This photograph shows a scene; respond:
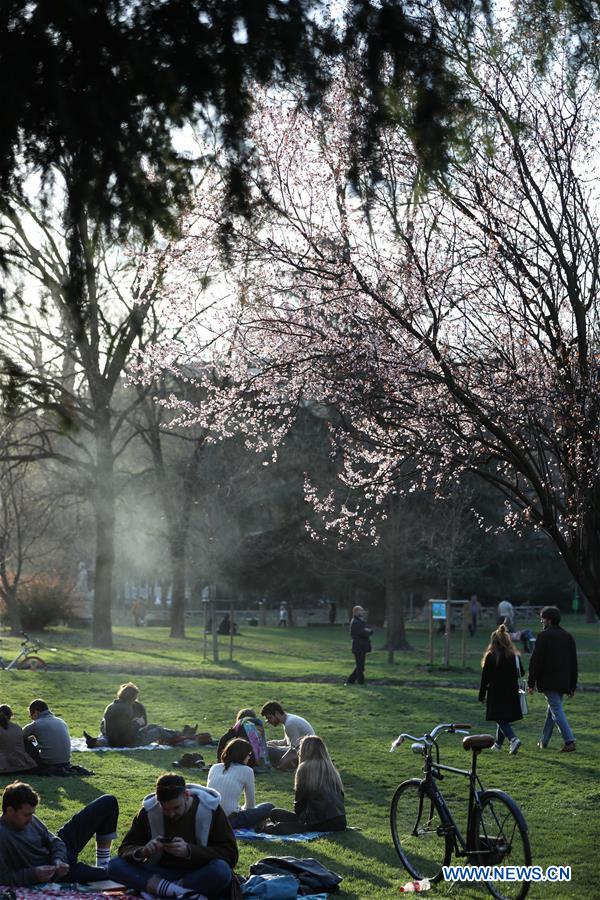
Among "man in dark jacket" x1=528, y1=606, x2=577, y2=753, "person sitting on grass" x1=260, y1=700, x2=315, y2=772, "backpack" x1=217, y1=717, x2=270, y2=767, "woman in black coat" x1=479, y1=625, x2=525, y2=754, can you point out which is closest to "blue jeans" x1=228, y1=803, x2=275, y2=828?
"backpack" x1=217, y1=717, x2=270, y2=767

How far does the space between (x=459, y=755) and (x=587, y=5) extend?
34.5 ft

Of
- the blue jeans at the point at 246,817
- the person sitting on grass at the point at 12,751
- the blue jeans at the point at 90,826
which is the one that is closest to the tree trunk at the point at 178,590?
the person sitting on grass at the point at 12,751

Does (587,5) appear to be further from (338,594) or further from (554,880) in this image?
(338,594)

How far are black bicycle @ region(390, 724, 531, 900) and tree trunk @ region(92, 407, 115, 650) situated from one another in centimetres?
2692

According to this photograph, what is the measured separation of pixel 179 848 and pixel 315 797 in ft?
9.97

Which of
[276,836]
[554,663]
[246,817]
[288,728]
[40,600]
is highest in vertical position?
[40,600]

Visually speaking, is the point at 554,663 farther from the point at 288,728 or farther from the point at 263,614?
the point at 263,614

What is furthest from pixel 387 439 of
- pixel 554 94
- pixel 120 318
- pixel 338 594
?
pixel 338 594

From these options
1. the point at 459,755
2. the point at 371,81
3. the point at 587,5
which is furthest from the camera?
the point at 459,755

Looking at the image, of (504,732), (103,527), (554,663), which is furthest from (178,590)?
(554,663)

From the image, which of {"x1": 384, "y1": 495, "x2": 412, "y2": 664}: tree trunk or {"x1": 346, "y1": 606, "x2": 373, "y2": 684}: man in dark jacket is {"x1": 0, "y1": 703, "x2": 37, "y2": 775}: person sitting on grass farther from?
{"x1": 384, "y1": 495, "x2": 412, "y2": 664}: tree trunk

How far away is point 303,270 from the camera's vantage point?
38.8 feet

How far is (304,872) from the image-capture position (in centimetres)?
931

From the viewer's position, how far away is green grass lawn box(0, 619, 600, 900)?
10.7 m
